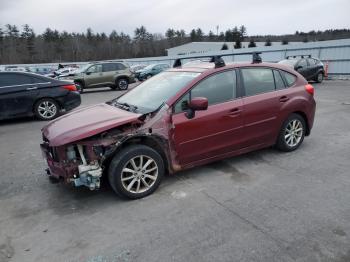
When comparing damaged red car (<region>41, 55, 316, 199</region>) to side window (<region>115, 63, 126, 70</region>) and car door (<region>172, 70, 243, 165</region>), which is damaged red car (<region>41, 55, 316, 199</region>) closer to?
car door (<region>172, 70, 243, 165</region>)

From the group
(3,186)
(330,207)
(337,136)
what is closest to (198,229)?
(330,207)

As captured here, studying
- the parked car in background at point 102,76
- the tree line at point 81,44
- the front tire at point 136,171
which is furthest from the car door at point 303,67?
the tree line at point 81,44

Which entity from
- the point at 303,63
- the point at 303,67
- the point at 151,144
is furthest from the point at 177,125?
the point at 303,63

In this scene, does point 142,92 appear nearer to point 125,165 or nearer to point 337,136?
point 125,165

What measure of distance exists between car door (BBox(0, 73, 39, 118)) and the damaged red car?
17.2 ft

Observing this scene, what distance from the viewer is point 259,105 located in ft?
16.8

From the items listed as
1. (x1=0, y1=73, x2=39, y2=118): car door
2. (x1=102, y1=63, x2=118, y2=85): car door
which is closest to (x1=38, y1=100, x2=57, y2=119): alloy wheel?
(x1=0, y1=73, x2=39, y2=118): car door

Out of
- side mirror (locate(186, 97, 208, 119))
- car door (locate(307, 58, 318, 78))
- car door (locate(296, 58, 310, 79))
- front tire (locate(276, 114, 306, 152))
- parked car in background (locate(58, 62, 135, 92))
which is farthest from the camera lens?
parked car in background (locate(58, 62, 135, 92))

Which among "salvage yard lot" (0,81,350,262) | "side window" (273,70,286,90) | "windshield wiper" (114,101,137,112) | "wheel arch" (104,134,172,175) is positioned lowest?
"salvage yard lot" (0,81,350,262)

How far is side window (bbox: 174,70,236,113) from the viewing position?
14.9ft

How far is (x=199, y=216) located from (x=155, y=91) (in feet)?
6.82

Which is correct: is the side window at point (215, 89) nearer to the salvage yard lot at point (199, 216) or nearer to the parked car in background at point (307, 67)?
the salvage yard lot at point (199, 216)

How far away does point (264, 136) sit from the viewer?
5324mm

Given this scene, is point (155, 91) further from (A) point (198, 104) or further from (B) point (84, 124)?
(B) point (84, 124)
